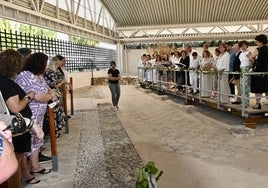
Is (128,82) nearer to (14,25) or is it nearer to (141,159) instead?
(14,25)

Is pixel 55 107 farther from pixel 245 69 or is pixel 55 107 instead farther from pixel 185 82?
pixel 185 82

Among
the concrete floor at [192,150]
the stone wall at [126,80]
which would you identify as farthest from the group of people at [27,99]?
the stone wall at [126,80]

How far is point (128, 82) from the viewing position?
63.4 feet

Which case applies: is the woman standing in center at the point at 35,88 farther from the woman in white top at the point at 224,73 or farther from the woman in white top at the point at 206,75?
the woman in white top at the point at 206,75

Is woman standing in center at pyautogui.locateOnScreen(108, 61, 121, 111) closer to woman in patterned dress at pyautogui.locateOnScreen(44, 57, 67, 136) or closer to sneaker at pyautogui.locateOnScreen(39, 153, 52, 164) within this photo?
woman in patterned dress at pyautogui.locateOnScreen(44, 57, 67, 136)

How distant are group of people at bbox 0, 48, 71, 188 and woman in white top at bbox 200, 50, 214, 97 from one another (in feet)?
11.9

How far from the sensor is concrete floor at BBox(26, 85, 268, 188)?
11.1 feet

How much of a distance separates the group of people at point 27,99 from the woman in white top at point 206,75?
363cm

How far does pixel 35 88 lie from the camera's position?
3.47m

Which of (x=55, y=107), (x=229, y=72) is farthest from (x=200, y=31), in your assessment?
(x=55, y=107)

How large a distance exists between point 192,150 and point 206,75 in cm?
327

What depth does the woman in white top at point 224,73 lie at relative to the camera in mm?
6600

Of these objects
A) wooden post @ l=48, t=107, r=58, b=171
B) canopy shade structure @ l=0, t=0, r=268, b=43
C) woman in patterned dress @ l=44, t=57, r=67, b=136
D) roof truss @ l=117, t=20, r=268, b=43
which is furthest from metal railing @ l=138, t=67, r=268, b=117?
roof truss @ l=117, t=20, r=268, b=43

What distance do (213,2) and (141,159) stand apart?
1552cm
